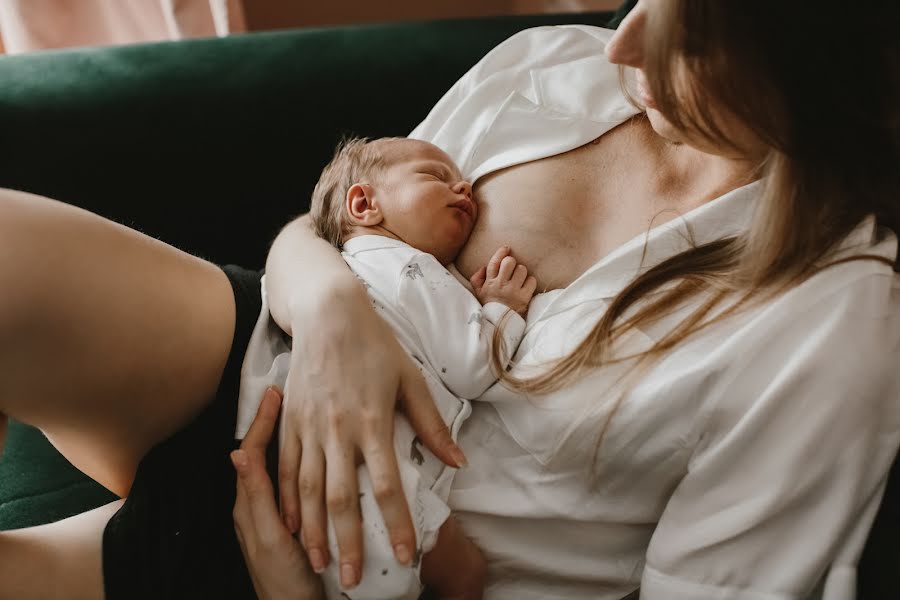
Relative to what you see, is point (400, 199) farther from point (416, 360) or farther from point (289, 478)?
point (289, 478)

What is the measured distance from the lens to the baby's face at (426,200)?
95 centimetres

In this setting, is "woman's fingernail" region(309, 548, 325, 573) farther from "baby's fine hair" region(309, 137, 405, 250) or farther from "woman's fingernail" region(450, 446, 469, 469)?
"baby's fine hair" region(309, 137, 405, 250)

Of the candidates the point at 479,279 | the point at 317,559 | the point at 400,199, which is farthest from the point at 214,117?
the point at 317,559

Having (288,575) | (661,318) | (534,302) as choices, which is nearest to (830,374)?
(661,318)

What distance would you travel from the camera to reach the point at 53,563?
2.31 feet

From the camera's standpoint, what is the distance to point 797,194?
2.30 feet

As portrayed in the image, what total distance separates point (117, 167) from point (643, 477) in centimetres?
91

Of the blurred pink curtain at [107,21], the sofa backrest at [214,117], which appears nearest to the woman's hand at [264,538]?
the sofa backrest at [214,117]

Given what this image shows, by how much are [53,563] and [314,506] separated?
0.81ft

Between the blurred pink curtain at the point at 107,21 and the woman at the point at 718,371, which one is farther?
the blurred pink curtain at the point at 107,21

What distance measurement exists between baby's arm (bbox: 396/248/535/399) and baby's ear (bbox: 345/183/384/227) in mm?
137

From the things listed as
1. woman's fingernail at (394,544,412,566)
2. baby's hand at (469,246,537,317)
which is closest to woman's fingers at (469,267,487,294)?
baby's hand at (469,246,537,317)

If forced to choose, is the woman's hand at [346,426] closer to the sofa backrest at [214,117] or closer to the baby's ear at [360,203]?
the baby's ear at [360,203]

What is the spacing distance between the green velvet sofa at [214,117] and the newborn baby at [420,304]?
212mm
